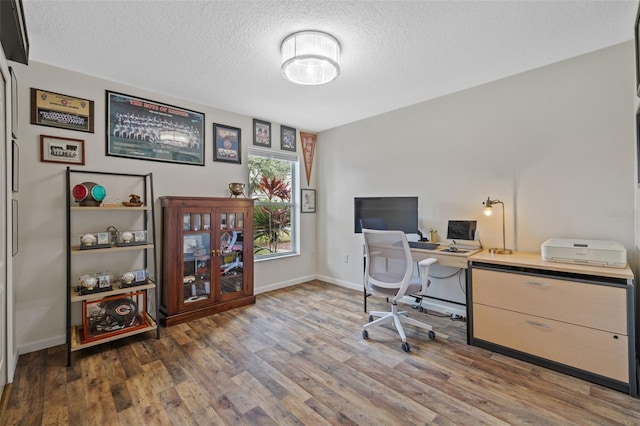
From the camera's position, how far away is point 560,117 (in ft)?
8.00

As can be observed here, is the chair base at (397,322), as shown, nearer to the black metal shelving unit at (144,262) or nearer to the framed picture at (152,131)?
the black metal shelving unit at (144,262)

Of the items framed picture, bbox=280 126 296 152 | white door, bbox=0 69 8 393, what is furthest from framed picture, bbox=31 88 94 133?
framed picture, bbox=280 126 296 152

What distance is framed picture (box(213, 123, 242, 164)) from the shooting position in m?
3.48

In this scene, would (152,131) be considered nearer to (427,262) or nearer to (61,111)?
(61,111)

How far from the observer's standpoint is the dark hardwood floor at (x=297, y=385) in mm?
1596

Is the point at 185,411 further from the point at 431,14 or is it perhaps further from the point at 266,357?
the point at 431,14

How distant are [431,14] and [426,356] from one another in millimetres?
2473

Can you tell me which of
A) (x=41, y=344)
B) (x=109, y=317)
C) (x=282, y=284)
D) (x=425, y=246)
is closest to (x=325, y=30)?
(x=425, y=246)

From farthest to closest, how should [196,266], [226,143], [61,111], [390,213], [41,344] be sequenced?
[226,143] → [390,213] → [196,266] → [61,111] → [41,344]

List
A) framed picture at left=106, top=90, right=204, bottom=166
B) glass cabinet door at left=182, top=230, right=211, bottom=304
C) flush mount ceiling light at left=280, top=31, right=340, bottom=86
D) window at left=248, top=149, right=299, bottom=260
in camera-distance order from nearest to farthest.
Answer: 1. flush mount ceiling light at left=280, top=31, right=340, bottom=86
2. framed picture at left=106, top=90, right=204, bottom=166
3. glass cabinet door at left=182, top=230, right=211, bottom=304
4. window at left=248, top=149, right=299, bottom=260

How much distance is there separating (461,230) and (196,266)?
287cm

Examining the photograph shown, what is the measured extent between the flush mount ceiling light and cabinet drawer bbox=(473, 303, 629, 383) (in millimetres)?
2287

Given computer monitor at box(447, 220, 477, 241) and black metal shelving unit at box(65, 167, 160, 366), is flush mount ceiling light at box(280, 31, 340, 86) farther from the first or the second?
computer monitor at box(447, 220, 477, 241)

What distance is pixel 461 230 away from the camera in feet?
9.59
